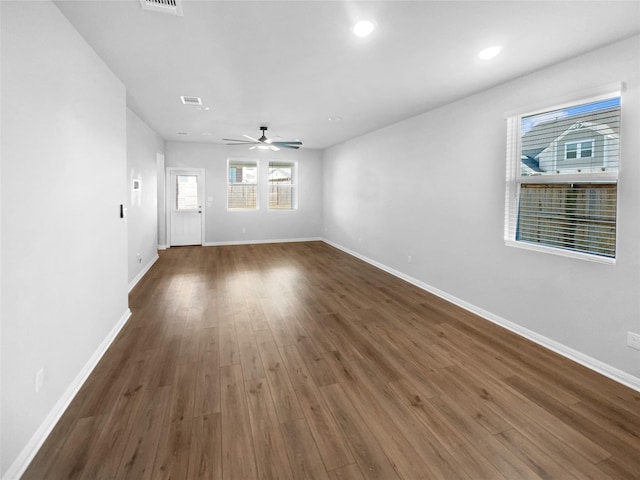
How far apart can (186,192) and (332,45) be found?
6.20m

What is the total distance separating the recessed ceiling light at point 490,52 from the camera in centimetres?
251

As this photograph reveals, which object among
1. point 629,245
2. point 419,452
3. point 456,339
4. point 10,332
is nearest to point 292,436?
point 419,452

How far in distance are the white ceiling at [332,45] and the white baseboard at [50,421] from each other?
8.23 feet

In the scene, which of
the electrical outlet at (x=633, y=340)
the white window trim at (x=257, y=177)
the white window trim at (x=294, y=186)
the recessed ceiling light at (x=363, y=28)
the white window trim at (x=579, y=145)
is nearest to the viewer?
the recessed ceiling light at (x=363, y=28)

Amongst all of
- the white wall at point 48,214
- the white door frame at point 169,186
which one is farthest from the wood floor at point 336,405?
the white door frame at point 169,186

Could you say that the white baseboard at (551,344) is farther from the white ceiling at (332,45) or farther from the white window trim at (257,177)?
the white window trim at (257,177)

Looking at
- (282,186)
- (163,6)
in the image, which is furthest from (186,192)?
(163,6)

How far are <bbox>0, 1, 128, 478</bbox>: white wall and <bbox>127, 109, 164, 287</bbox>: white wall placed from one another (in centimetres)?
186

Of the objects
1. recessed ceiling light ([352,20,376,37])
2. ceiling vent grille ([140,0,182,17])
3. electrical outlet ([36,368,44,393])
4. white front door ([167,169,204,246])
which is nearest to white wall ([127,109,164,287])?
white front door ([167,169,204,246])

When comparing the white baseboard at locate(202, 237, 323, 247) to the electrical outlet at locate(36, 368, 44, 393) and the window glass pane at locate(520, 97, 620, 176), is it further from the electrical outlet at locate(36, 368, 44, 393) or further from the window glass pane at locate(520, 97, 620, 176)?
the electrical outlet at locate(36, 368, 44, 393)

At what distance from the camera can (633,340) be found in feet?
7.66

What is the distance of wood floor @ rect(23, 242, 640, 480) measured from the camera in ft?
5.29

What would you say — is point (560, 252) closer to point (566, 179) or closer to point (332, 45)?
point (566, 179)

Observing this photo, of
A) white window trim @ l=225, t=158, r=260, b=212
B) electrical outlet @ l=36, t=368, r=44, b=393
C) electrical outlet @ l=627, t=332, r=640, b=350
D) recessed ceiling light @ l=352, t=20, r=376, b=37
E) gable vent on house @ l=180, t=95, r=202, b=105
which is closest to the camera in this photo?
electrical outlet @ l=36, t=368, r=44, b=393
